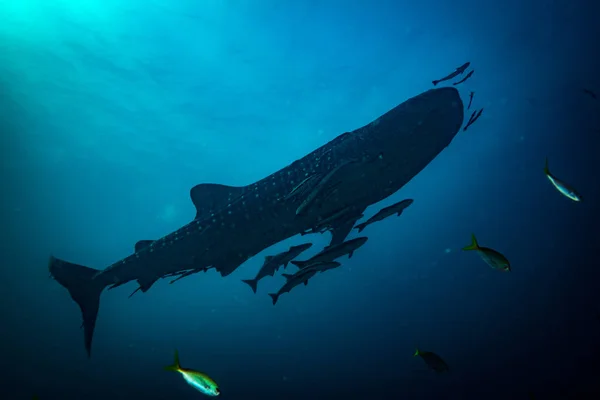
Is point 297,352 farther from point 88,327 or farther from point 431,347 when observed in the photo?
point 88,327

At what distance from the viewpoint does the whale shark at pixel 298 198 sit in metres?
3.71

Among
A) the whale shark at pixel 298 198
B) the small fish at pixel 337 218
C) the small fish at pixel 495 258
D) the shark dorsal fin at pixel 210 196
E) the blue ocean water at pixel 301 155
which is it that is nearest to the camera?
the whale shark at pixel 298 198

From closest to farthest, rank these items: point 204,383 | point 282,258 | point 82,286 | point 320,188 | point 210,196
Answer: point 320,188, point 204,383, point 82,286, point 210,196, point 282,258

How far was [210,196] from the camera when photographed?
522 cm

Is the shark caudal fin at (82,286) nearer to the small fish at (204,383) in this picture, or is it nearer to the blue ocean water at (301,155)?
the small fish at (204,383)

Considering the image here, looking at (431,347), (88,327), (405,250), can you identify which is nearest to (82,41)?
(88,327)

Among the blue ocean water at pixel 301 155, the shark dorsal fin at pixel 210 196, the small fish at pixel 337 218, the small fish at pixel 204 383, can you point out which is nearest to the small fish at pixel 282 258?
the small fish at pixel 337 218

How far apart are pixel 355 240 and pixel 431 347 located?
85.6 ft

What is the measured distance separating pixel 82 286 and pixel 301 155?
28.8 m

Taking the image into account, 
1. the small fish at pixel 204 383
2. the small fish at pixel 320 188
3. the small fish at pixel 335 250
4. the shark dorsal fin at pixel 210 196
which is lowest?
the small fish at pixel 204 383

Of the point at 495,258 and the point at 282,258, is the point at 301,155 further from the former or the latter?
the point at 495,258

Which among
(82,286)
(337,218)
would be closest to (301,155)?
(82,286)

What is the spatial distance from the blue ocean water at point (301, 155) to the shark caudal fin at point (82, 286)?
52.5 feet

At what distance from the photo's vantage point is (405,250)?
5844cm
